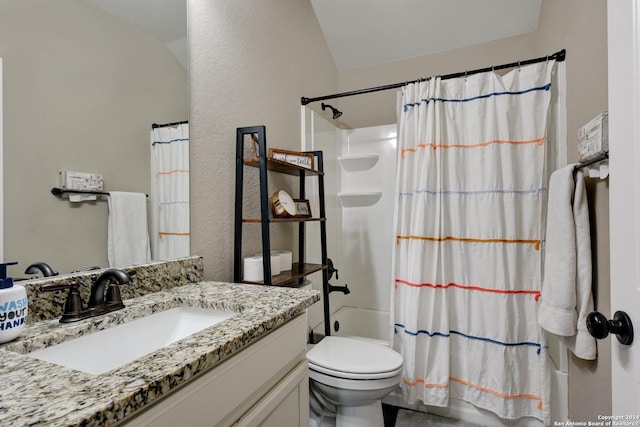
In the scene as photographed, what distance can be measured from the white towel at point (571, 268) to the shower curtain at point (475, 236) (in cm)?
29

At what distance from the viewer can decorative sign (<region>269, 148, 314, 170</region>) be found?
61.2 inches

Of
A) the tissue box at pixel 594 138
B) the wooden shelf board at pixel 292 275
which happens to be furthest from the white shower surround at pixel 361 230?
the tissue box at pixel 594 138

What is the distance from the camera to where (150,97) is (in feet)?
3.59

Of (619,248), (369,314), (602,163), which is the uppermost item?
(602,163)

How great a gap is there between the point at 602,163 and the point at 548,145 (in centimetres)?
69

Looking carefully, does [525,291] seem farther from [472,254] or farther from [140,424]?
[140,424]

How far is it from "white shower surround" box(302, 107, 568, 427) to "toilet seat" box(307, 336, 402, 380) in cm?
80

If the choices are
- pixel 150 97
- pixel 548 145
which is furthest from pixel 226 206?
pixel 548 145

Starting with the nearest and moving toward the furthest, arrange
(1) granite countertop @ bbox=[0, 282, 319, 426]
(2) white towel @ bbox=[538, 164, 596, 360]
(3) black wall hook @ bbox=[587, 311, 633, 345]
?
1. (1) granite countertop @ bbox=[0, 282, 319, 426]
2. (3) black wall hook @ bbox=[587, 311, 633, 345]
3. (2) white towel @ bbox=[538, 164, 596, 360]

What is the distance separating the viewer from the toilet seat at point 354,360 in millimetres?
1408

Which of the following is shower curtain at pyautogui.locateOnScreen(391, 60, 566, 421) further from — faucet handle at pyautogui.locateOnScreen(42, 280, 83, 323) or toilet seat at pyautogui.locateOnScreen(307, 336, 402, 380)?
faucet handle at pyautogui.locateOnScreen(42, 280, 83, 323)

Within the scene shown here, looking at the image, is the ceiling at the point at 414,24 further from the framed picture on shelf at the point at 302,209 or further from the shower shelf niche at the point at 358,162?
the framed picture on shelf at the point at 302,209

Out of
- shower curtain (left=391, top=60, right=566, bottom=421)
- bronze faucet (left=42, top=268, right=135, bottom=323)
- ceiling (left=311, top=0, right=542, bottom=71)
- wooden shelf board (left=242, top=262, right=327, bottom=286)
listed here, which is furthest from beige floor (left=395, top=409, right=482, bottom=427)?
ceiling (left=311, top=0, right=542, bottom=71)

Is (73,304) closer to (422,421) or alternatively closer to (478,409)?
(422,421)
